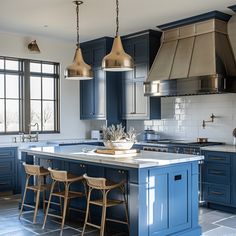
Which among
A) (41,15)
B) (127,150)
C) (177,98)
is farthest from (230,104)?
(41,15)

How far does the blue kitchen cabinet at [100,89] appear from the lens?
739 centimetres

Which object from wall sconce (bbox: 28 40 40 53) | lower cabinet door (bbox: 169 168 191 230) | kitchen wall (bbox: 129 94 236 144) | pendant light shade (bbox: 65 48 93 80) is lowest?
lower cabinet door (bbox: 169 168 191 230)

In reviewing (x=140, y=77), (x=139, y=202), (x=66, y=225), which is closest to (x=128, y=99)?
(x=140, y=77)

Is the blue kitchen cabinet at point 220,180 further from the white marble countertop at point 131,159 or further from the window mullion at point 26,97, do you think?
the window mullion at point 26,97

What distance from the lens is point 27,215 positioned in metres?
5.23

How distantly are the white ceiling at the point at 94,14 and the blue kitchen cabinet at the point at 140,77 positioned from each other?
0.24 metres

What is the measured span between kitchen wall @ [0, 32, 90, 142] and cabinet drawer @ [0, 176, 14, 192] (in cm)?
82

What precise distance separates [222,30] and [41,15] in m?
2.82

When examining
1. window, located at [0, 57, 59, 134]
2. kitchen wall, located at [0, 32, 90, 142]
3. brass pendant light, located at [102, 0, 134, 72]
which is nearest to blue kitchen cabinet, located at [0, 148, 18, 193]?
kitchen wall, located at [0, 32, 90, 142]

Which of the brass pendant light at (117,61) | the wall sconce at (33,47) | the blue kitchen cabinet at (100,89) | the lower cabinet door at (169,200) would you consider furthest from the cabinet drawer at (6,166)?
the lower cabinet door at (169,200)

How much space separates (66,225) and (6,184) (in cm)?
219

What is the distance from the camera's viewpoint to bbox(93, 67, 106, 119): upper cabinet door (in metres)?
7.44

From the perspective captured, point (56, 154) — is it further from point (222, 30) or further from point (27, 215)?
point (222, 30)

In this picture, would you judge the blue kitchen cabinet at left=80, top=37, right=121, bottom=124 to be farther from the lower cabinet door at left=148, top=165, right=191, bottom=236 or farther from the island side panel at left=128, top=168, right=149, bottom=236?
the island side panel at left=128, top=168, right=149, bottom=236
